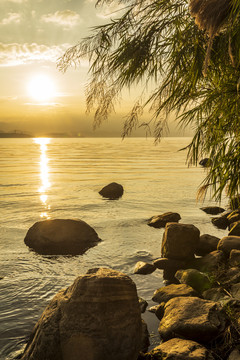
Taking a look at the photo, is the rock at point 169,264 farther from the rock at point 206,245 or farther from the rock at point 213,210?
the rock at point 213,210

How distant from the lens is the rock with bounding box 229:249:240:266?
21.1ft

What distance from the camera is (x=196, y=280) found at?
6070 mm

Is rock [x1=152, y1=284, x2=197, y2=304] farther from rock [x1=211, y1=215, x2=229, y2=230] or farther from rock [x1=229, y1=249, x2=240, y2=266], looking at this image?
rock [x1=211, y1=215, x2=229, y2=230]

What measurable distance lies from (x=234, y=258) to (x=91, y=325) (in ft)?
12.7

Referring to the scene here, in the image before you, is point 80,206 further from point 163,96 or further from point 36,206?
point 163,96

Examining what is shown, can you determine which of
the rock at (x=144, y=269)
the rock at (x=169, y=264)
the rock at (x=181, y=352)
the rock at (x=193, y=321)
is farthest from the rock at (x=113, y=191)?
the rock at (x=181, y=352)

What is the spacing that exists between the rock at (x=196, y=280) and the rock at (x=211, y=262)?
0.57 metres

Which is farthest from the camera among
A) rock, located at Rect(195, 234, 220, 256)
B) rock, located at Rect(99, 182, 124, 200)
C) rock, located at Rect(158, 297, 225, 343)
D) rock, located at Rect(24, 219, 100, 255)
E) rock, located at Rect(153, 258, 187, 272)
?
rock, located at Rect(99, 182, 124, 200)

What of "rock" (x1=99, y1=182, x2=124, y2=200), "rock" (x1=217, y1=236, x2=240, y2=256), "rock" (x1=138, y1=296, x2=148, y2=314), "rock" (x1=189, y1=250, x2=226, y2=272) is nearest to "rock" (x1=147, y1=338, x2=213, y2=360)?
"rock" (x1=138, y1=296, x2=148, y2=314)

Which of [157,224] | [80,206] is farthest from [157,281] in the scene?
[80,206]

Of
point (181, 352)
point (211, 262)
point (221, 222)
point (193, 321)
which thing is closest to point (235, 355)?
point (181, 352)

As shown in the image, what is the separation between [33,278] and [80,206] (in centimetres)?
879

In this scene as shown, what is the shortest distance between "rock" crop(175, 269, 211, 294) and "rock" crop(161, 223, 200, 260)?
124 centimetres

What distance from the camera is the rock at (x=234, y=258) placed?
21.1 feet
